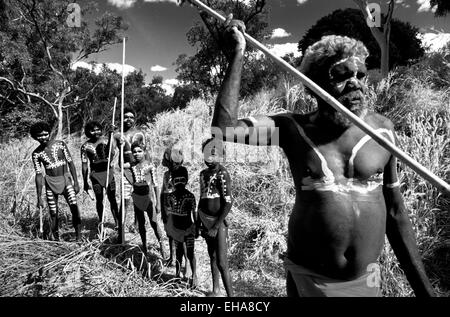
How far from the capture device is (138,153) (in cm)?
447

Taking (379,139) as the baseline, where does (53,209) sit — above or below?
below

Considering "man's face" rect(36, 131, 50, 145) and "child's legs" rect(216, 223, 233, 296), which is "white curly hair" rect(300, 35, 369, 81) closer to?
"child's legs" rect(216, 223, 233, 296)

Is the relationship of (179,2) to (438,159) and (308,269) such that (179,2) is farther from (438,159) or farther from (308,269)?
(438,159)

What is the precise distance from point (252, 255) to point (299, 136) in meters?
3.37

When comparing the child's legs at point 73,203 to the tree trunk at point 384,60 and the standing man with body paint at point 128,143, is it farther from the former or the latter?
the tree trunk at point 384,60

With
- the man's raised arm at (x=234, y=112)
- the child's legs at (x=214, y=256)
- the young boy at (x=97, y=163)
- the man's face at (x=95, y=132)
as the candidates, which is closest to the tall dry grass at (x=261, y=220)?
Result: the child's legs at (x=214, y=256)

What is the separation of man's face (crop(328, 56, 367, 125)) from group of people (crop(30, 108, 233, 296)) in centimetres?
149

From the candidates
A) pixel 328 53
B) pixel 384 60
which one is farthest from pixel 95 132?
pixel 384 60

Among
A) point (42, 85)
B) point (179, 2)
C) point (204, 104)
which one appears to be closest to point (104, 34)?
point (42, 85)

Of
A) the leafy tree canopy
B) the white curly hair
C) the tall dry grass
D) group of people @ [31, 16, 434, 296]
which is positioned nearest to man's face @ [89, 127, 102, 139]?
the tall dry grass

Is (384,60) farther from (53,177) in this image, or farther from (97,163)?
(53,177)

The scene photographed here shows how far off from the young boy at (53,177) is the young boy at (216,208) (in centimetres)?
219

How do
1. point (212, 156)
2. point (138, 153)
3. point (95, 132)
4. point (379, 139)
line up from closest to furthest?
1. point (379, 139)
2. point (212, 156)
3. point (138, 153)
4. point (95, 132)

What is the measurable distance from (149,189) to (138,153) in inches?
19.8
